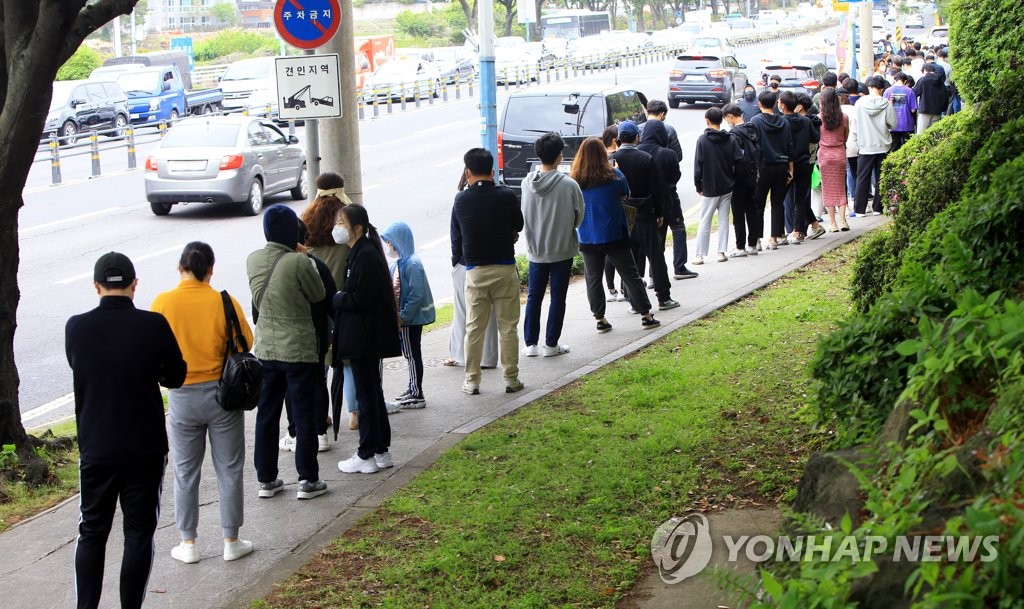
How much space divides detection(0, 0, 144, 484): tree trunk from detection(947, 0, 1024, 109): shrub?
7.00m

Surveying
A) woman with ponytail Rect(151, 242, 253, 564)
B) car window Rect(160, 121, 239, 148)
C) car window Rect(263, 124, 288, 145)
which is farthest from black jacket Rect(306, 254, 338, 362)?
car window Rect(263, 124, 288, 145)

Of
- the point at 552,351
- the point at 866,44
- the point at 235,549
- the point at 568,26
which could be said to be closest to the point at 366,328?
the point at 235,549

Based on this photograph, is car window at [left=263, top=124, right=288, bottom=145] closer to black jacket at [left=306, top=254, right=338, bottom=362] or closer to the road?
the road

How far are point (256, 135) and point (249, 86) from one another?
70.5 ft

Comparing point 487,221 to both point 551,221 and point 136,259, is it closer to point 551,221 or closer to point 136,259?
point 551,221

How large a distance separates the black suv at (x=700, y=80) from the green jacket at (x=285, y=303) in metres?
31.6

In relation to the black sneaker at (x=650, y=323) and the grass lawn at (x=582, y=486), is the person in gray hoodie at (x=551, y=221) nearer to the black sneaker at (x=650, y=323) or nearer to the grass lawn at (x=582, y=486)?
the grass lawn at (x=582, y=486)

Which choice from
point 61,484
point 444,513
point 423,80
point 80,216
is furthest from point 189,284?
point 423,80

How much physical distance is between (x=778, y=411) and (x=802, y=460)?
3.51 feet

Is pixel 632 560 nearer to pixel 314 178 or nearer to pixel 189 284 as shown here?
pixel 189 284

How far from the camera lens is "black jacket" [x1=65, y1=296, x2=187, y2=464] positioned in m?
5.18

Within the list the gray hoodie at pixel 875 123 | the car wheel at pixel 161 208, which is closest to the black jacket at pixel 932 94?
the gray hoodie at pixel 875 123

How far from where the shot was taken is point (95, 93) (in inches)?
1416

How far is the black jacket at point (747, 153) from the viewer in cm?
1333
